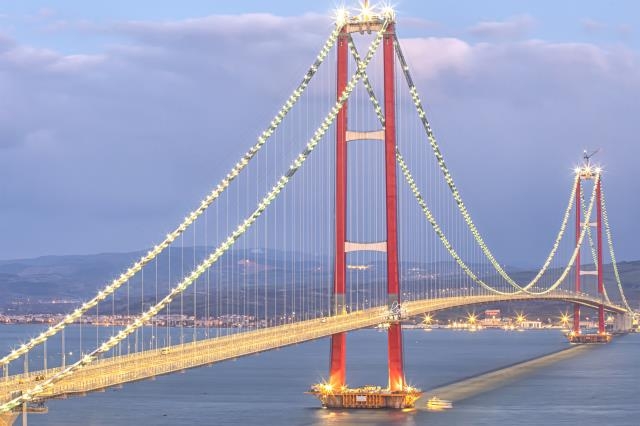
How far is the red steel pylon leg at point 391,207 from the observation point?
52.4 m

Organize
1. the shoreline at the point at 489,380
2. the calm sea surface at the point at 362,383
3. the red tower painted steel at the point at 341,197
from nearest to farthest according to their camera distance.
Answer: the red tower painted steel at the point at 341,197, the calm sea surface at the point at 362,383, the shoreline at the point at 489,380

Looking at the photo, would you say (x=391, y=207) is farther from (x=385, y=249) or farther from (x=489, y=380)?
(x=489, y=380)

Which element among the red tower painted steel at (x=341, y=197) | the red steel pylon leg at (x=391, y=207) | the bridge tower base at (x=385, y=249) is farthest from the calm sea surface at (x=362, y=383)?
the red steel pylon leg at (x=391, y=207)

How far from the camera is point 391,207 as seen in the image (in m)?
52.5

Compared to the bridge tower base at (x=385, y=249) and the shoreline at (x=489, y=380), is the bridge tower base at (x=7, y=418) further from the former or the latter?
the shoreline at (x=489, y=380)

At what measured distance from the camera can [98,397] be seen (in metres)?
65.7

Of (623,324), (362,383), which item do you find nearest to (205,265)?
(362,383)

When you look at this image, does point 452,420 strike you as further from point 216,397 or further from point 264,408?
point 216,397

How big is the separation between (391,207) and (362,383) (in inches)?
848

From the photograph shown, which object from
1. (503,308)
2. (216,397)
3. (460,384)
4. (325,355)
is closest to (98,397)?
(216,397)

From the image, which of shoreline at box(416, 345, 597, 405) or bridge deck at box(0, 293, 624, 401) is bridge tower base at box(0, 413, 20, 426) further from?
shoreline at box(416, 345, 597, 405)

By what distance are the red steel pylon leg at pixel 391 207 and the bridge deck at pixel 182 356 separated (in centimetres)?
80

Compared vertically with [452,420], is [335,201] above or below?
above

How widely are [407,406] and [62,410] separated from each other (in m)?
12.3
